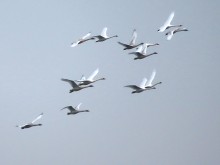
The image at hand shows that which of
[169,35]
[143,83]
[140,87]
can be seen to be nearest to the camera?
[169,35]

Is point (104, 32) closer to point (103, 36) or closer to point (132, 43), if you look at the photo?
point (103, 36)

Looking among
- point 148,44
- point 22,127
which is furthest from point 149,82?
point 22,127

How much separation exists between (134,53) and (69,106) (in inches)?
427

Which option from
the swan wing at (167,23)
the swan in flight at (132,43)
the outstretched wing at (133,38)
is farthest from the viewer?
the outstretched wing at (133,38)

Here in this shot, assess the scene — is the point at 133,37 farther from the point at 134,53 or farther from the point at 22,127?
the point at 22,127

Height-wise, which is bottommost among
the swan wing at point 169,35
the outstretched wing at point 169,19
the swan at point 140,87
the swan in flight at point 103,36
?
the swan at point 140,87

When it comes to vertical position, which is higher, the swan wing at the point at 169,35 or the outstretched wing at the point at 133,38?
the outstretched wing at the point at 133,38

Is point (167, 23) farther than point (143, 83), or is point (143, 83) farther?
point (143, 83)

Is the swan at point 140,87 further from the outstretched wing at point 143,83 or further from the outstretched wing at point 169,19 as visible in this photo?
the outstretched wing at point 169,19

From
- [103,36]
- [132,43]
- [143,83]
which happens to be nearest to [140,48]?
[132,43]

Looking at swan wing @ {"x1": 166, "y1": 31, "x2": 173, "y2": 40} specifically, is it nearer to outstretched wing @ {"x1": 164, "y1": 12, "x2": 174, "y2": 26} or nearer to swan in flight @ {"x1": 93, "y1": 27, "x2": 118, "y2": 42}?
outstretched wing @ {"x1": 164, "y1": 12, "x2": 174, "y2": 26}

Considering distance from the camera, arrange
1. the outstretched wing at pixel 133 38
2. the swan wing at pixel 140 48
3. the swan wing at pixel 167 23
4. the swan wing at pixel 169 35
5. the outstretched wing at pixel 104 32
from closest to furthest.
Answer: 1. the swan wing at pixel 169 35
2. the swan wing at pixel 167 23
3. the outstretched wing at pixel 133 38
4. the outstretched wing at pixel 104 32
5. the swan wing at pixel 140 48

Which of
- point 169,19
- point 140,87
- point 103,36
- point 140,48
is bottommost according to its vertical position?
point 140,87

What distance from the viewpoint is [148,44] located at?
107m
